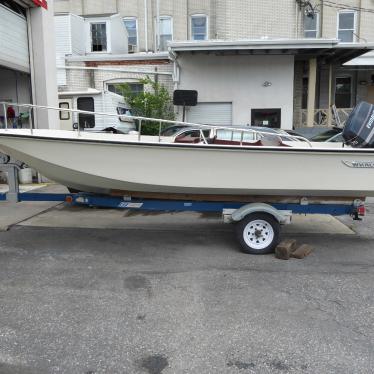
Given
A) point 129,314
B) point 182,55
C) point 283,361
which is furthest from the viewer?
point 182,55

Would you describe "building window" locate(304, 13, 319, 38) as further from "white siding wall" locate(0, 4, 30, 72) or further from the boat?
the boat

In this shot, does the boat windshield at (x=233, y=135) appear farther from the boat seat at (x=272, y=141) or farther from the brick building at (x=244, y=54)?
the brick building at (x=244, y=54)

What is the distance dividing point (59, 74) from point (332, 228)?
39.6ft

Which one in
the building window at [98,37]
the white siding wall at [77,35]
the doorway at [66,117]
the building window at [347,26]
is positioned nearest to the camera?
the doorway at [66,117]

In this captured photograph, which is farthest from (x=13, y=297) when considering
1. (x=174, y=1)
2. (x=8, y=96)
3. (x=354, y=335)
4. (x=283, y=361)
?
(x=174, y=1)

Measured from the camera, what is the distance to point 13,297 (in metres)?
4.21

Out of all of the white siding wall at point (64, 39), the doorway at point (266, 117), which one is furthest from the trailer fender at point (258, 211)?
the white siding wall at point (64, 39)

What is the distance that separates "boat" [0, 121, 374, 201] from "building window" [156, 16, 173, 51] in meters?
15.9

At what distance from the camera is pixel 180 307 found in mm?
4043

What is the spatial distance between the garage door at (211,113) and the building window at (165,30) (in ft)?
19.9

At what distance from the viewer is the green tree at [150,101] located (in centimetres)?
1452

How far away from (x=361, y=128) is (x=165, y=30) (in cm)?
1639

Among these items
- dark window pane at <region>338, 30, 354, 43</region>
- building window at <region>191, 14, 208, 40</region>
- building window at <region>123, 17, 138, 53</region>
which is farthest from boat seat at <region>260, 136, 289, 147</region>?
building window at <region>123, 17, 138, 53</region>

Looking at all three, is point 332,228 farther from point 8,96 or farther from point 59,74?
point 59,74
